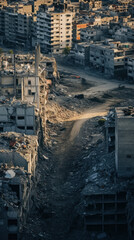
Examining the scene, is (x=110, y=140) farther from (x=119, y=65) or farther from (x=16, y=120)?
(x=119, y=65)

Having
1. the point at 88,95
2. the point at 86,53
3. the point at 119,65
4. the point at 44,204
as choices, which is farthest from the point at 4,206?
the point at 86,53

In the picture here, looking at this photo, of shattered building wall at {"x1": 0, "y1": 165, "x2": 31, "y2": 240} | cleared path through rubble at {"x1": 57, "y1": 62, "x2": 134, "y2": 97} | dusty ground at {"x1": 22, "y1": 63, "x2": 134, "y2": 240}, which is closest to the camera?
shattered building wall at {"x1": 0, "y1": 165, "x2": 31, "y2": 240}

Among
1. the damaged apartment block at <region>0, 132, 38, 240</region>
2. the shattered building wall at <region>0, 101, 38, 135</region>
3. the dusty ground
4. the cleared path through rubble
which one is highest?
the shattered building wall at <region>0, 101, 38, 135</region>

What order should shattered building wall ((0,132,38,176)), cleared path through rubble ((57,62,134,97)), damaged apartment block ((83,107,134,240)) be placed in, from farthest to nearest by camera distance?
cleared path through rubble ((57,62,134,97)), shattered building wall ((0,132,38,176)), damaged apartment block ((83,107,134,240))

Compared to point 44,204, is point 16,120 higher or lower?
higher

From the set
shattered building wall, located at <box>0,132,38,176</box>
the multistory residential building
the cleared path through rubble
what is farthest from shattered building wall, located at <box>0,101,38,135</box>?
the multistory residential building

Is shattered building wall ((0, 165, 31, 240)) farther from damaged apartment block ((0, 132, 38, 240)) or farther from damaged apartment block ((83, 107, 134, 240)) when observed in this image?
damaged apartment block ((83, 107, 134, 240))

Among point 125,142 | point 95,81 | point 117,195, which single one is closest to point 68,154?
point 125,142

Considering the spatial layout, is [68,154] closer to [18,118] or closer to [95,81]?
[18,118]
